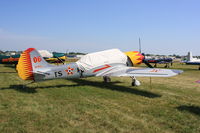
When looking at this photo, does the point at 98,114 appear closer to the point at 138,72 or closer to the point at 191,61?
the point at 138,72

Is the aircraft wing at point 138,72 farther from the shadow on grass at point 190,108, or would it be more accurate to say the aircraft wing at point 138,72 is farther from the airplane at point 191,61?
the airplane at point 191,61

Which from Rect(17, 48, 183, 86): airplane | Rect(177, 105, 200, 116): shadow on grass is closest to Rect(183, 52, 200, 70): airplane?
Rect(17, 48, 183, 86): airplane

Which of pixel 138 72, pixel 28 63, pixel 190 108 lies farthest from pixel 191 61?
pixel 28 63

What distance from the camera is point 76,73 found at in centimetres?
1084

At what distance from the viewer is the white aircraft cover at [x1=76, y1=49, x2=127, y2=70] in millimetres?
11401

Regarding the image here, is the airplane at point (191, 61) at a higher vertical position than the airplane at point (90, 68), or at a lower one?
lower

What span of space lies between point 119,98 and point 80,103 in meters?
2.05

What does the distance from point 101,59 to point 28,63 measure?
15.8 ft

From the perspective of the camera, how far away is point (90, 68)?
11.4 meters

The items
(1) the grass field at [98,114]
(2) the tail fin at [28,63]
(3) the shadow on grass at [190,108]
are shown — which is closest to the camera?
(1) the grass field at [98,114]

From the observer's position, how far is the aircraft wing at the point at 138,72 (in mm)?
9471

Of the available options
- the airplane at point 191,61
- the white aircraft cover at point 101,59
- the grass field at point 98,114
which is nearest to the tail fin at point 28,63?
the grass field at point 98,114

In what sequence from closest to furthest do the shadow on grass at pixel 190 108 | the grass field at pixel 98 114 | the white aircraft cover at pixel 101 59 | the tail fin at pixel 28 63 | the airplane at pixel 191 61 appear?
the grass field at pixel 98 114 < the shadow on grass at pixel 190 108 < the tail fin at pixel 28 63 < the white aircraft cover at pixel 101 59 < the airplane at pixel 191 61

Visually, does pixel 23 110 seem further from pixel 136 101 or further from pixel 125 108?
pixel 136 101
